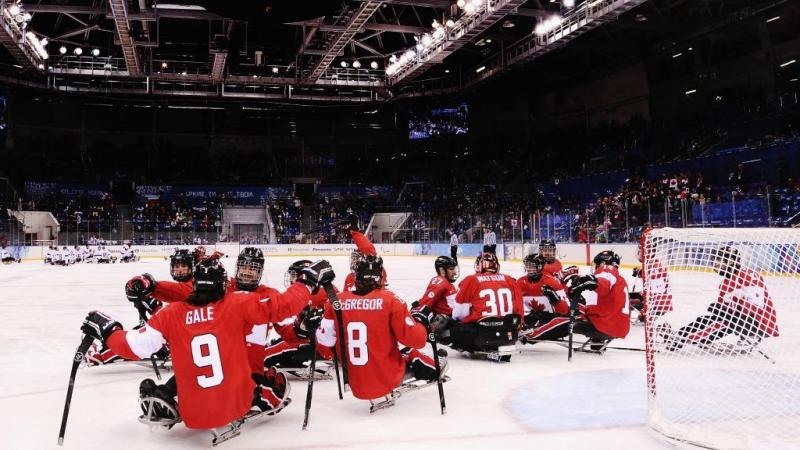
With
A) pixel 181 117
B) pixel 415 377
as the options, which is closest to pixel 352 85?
pixel 181 117

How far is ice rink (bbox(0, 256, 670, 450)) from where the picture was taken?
325 cm

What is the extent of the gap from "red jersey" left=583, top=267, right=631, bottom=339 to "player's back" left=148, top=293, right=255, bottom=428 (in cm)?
343

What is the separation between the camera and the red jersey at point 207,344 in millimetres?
3029

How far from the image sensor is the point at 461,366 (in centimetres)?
515

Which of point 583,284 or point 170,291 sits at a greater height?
point 170,291

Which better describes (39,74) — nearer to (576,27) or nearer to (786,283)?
(576,27)

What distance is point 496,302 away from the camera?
514 centimetres

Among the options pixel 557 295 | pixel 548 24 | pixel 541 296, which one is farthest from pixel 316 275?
pixel 548 24

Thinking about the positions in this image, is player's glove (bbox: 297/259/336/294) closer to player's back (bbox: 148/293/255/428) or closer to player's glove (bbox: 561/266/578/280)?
player's back (bbox: 148/293/255/428)

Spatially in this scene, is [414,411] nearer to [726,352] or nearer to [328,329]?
[328,329]

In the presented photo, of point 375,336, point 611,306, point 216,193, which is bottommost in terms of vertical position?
point 611,306

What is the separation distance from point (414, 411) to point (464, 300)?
159 cm

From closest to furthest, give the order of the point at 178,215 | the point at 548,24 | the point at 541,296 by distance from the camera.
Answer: the point at 541,296 → the point at 548,24 → the point at 178,215

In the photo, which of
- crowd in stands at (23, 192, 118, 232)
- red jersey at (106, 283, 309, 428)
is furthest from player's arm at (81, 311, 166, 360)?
crowd in stands at (23, 192, 118, 232)
